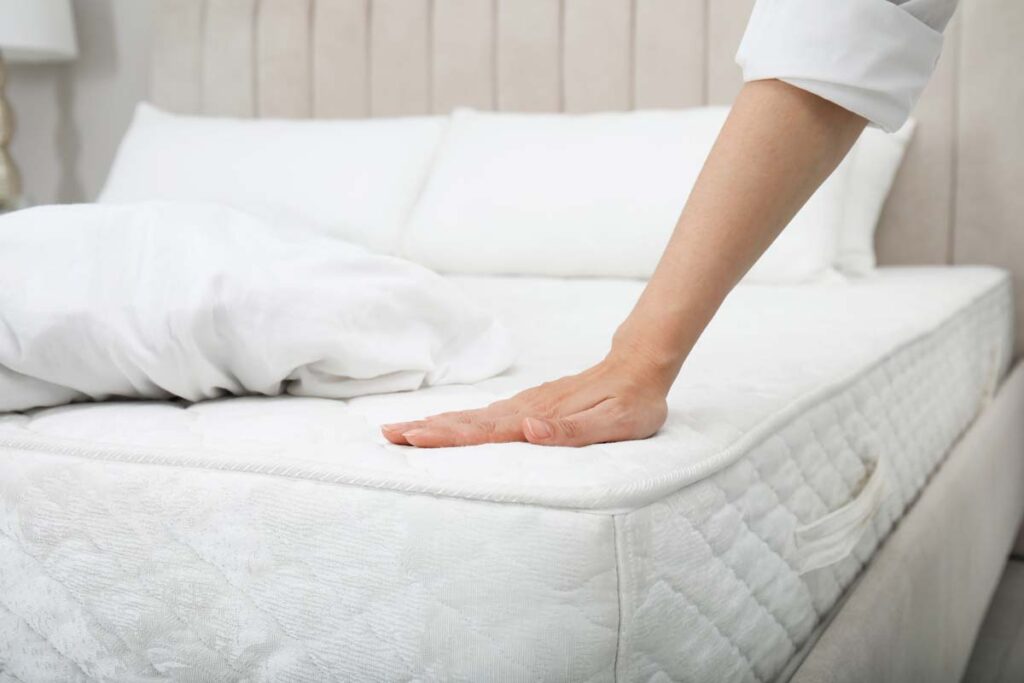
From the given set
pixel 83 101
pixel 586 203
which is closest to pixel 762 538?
pixel 586 203

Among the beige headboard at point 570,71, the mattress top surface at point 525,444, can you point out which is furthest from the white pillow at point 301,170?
the mattress top surface at point 525,444

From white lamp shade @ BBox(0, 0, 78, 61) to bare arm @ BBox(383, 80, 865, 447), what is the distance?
2.44 meters

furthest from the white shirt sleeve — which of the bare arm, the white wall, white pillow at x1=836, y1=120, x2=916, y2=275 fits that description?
the white wall

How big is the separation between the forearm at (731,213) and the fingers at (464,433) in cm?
12

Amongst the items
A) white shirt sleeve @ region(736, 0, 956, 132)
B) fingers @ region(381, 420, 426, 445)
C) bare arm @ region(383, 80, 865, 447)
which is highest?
white shirt sleeve @ region(736, 0, 956, 132)

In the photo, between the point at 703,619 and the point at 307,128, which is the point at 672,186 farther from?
the point at 703,619

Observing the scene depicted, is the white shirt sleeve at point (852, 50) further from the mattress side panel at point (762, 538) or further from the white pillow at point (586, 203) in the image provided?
the white pillow at point (586, 203)

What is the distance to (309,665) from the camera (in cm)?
65

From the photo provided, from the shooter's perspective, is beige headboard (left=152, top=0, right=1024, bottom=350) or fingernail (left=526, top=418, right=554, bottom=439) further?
beige headboard (left=152, top=0, right=1024, bottom=350)

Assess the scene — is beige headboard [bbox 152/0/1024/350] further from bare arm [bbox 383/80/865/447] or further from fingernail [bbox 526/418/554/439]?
fingernail [bbox 526/418/554/439]

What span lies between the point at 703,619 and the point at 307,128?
1816 millimetres

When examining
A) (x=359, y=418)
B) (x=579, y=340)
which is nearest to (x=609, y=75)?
(x=579, y=340)

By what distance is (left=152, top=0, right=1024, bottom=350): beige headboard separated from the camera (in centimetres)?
203

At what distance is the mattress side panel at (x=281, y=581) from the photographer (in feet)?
1.95
